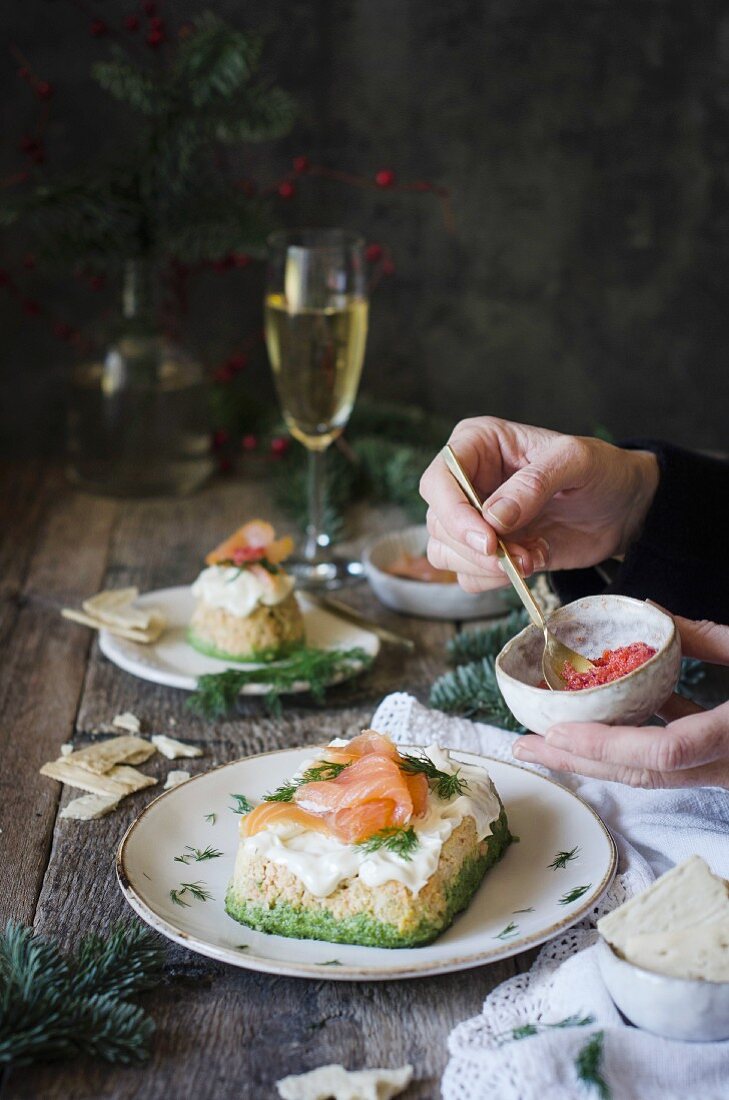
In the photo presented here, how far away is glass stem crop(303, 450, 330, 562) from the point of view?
2.24 metres

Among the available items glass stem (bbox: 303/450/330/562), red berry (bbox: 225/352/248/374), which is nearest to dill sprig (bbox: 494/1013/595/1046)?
glass stem (bbox: 303/450/330/562)

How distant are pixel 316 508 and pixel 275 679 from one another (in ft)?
2.13

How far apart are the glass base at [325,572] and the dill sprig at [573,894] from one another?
107 centimetres

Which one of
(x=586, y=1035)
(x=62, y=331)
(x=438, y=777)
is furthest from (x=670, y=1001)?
(x=62, y=331)

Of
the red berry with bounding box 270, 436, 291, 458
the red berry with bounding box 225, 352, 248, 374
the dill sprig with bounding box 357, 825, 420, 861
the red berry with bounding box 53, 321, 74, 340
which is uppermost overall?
the dill sprig with bounding box 357, 825, 420, 861

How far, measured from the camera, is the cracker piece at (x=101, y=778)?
1.41 meters

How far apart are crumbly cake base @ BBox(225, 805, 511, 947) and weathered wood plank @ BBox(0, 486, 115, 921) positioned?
0.24 m

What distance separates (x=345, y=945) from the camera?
1057 millimetres

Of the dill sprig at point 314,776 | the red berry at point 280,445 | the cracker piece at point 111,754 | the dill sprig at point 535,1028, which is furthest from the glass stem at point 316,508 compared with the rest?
the dill sprig at point 535,1028

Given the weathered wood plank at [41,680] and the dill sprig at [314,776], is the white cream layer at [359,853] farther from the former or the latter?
the weathered wood plank at [41,680]

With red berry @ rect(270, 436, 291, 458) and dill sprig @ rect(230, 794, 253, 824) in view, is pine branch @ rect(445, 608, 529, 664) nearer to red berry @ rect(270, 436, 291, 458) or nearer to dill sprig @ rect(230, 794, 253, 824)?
dill sprig @ rect(230, 794, 253, 824)

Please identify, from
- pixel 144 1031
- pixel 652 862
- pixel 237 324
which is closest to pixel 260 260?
pixel 237 324

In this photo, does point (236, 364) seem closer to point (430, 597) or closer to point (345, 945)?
point (430, 597)

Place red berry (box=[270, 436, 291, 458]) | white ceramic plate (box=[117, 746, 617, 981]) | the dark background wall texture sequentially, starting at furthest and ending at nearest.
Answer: the dark background wall texture, red berry (box=[270, 436, 291, 458]), white ceramic plate (box=[117, 746, 617, 981])
